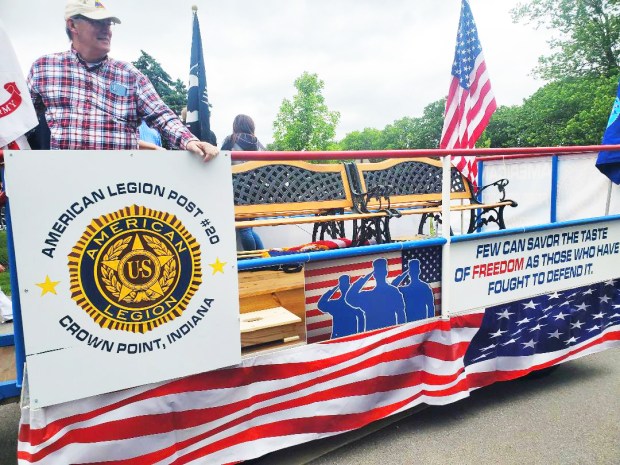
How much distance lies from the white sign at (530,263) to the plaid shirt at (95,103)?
187 centimetres

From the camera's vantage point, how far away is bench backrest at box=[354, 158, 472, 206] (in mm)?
4020

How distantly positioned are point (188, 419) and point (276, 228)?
3168mm

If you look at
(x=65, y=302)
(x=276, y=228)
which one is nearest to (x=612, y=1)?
(x=276, y=228)

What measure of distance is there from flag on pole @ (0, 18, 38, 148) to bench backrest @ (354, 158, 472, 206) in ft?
8.30

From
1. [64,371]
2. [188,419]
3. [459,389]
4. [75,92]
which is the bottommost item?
[459,389]

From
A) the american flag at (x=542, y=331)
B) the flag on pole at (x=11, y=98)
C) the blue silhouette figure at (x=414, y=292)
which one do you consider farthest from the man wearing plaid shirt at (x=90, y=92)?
the american flag at (x=542, y=331)

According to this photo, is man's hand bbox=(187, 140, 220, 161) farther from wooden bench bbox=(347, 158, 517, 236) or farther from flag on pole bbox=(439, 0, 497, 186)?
flag on pole bbox=(439, 0, 497, 186)

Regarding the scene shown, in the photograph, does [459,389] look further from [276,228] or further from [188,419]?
[276,228]

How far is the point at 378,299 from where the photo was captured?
2678mm

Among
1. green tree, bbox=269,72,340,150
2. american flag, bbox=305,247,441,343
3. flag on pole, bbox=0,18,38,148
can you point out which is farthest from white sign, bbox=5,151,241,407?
green tree, bbox=269,72,340,150

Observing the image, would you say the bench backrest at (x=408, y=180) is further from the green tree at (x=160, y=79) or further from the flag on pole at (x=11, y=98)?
the green tree at (x=160, y=79)

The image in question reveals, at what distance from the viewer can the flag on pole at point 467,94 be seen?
5.12 metres

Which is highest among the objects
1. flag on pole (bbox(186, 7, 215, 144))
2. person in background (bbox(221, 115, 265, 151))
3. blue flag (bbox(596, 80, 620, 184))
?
flag on pole (bbox(186, 7, 215, 144))

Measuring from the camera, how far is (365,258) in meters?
2.62
